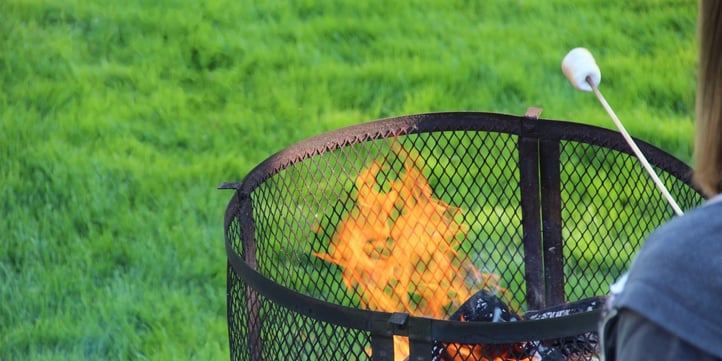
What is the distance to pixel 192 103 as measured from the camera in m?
3.98

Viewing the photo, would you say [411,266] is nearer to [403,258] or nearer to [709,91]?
[403,258]

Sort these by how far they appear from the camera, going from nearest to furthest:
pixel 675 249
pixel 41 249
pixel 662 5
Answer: pixel 675 249 < pixel 41 249 < pixel 662 5

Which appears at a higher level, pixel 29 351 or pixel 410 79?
pixel 410 79

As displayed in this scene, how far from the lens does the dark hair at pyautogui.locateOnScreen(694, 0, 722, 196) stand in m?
0.83

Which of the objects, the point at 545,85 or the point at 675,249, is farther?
the point at 545,85

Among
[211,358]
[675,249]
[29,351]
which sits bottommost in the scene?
[29,351]

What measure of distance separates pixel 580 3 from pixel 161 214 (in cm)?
250

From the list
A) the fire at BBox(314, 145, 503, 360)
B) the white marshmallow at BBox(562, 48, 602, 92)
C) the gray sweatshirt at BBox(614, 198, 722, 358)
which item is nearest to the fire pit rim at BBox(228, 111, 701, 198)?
the fire at BBox(314, 145, 503, 360)

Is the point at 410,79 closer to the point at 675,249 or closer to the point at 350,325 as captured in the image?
the point at 350,325

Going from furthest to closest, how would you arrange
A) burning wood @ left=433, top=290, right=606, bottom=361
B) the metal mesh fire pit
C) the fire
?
the fire, burning wood @ left=433, top=290, right=606, bottom=361, the metal mesh fire pit

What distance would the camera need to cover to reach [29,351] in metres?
2.72

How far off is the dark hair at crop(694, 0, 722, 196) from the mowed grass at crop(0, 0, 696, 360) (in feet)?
5.88

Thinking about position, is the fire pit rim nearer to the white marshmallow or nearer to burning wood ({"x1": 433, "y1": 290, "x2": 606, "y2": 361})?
the white marshmallow

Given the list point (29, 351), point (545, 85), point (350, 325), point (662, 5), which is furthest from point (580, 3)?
point (350, 325)
